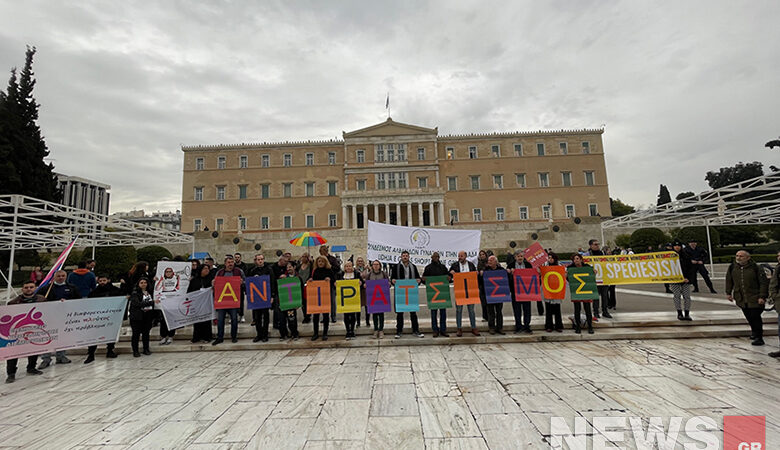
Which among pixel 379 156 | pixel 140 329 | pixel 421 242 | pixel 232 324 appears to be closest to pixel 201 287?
pixel 232 324

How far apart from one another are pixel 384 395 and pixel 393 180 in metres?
40.1

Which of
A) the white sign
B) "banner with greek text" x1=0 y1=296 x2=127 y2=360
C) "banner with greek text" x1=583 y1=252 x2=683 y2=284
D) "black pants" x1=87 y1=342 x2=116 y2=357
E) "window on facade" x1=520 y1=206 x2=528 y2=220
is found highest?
"window on facade" x1=520 y1=206 x2=528 y2=220

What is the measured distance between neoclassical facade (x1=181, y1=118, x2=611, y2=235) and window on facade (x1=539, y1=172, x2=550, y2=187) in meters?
0.13

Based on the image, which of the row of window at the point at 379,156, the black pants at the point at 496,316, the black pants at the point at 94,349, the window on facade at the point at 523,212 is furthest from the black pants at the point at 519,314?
the row of window at the point at 379,156

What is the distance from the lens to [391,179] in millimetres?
43469

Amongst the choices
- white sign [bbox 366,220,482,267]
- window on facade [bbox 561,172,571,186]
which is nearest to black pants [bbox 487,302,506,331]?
white sign [bbox 366,220,482,267]

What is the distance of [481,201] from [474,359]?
38945 millimetres

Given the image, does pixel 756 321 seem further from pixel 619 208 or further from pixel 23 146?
pixel 619 208

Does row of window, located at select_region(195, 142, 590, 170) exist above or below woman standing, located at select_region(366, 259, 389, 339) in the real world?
above

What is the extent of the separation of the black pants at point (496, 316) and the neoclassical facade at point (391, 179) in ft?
114

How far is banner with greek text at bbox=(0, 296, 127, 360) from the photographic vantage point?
534 cm

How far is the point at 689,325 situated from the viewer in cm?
674

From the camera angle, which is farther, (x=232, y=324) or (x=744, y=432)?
(x=232, y=324)

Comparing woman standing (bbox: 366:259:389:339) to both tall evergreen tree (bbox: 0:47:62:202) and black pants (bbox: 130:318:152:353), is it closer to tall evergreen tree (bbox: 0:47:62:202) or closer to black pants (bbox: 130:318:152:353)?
black pants (bbox: 130:318:152:353)
